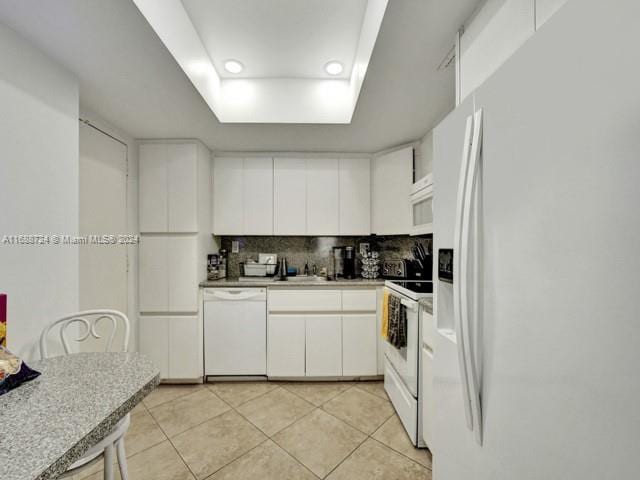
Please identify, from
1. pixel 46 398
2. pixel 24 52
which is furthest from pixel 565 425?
pixel 24 52

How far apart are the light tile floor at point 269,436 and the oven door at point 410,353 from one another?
385 millimetres

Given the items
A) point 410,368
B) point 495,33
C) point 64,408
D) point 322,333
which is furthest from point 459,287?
point 322,333

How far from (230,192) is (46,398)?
2310 millimetres

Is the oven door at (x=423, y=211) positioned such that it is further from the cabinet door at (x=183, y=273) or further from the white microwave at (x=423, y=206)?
the cabinet door at (x=183, y=273)

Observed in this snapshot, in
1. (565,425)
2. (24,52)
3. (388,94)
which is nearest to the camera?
(565,425)

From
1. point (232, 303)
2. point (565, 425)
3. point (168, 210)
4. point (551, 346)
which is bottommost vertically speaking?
point (232, 303)

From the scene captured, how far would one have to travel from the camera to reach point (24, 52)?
4.35 ft

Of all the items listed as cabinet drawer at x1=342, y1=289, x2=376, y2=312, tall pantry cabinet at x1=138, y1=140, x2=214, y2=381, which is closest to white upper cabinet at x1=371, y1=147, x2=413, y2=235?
cabinet drawer at x1=342, y1=289, x2=376, y2=312

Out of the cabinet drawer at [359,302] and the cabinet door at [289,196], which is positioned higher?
the cabinet door at [289,196]

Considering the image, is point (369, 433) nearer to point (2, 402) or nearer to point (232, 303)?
point (232, 303)

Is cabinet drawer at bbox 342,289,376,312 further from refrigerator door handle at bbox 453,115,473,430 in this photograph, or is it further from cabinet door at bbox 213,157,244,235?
refrigerator door handle at bbox 453,115,473,430

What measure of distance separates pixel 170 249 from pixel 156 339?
2.77 feet

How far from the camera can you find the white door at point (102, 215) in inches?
78.0

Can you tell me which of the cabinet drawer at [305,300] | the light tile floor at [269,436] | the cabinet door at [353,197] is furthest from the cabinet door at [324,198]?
the light tile floor at [269,436]
